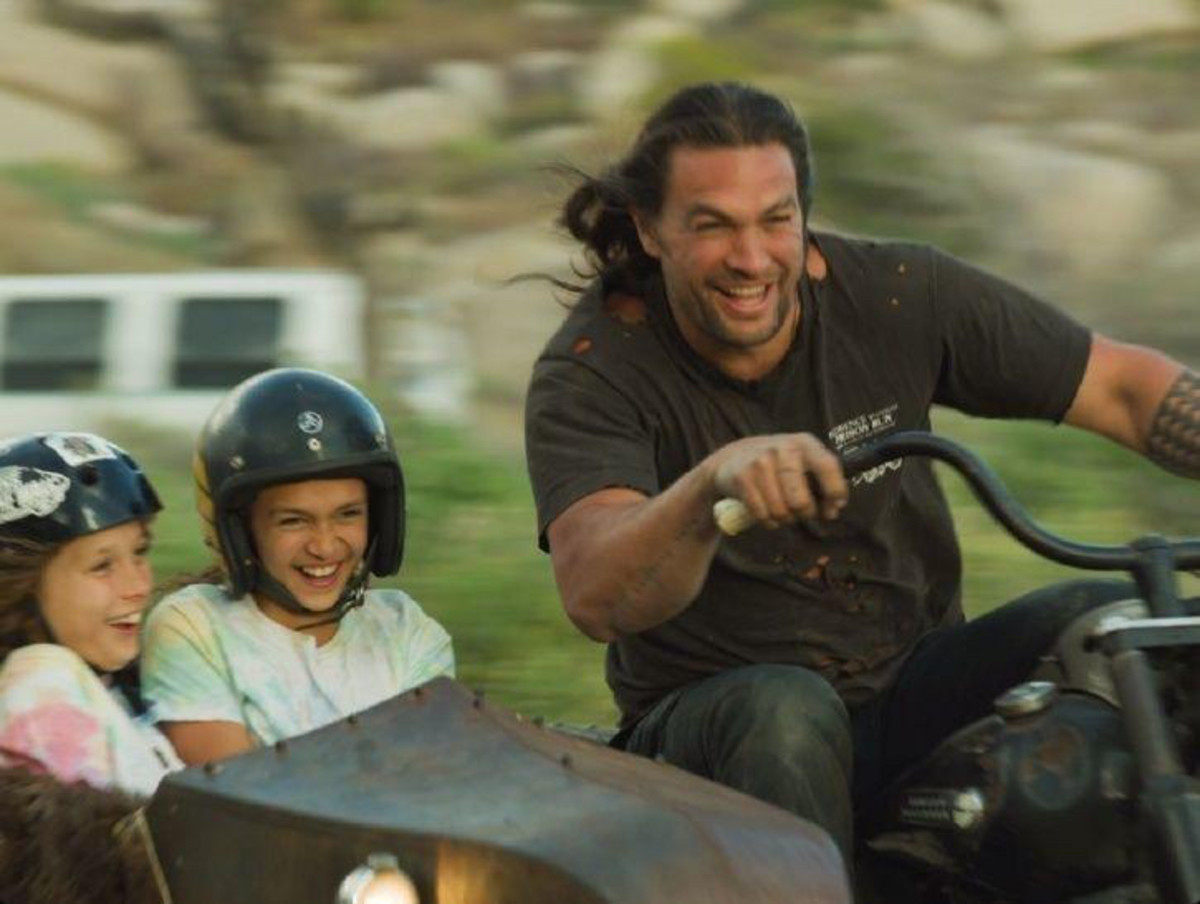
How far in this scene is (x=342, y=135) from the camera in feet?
54.7

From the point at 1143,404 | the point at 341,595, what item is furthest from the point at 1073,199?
the point at 341,595

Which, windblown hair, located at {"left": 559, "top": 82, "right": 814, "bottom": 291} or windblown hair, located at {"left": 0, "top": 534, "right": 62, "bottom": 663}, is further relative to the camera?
windblown hair, located at {"left": 559, "top": 82, "right": 814, "bottom": 291}

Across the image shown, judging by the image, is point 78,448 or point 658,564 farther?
point 78,448

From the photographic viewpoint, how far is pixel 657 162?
4906 mm

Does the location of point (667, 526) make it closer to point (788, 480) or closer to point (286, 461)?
point (788, 480)

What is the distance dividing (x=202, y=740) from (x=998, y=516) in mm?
1332

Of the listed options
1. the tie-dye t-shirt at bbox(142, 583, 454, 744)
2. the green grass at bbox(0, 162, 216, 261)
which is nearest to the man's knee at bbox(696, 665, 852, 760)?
the tie-dye t-shirt at bbox(142, 583, 454, 744)

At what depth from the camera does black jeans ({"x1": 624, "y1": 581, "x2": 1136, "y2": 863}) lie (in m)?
4.00

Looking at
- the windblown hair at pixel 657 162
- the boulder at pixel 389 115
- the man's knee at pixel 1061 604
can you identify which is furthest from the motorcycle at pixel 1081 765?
the boulder at pixel 389 115

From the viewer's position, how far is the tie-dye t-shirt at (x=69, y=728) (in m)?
4.09

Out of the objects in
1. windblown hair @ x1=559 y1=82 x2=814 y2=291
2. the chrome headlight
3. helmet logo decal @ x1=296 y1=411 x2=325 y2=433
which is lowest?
the chrome headlight

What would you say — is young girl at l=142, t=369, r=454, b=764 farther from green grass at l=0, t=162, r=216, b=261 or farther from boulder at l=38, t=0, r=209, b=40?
boulder at l=38, t=0, r=209, b=40

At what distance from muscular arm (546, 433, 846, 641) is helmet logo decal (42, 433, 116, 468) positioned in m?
0.77

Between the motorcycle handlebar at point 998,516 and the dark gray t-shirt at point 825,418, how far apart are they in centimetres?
69
